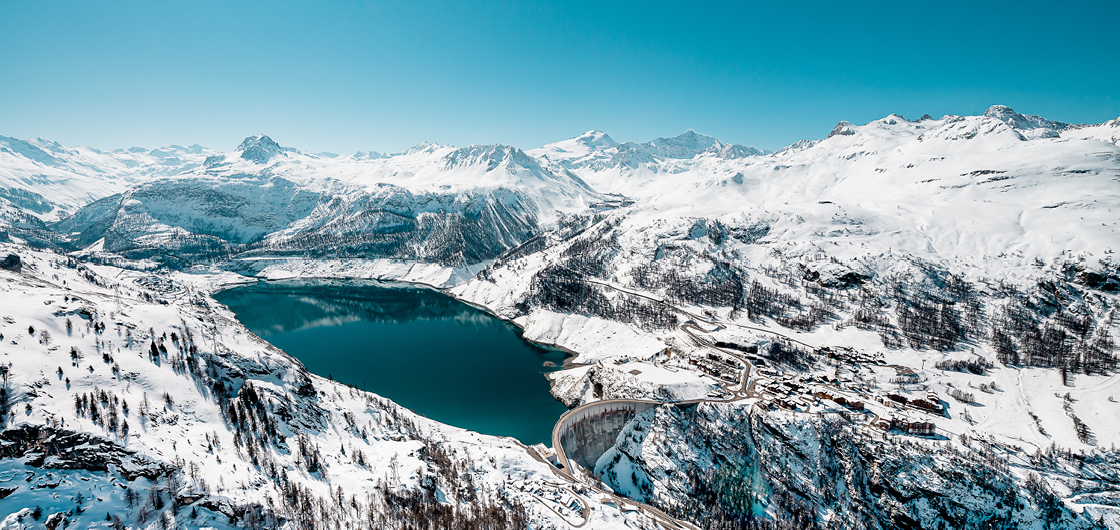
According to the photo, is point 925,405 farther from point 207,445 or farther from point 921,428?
point 207,445

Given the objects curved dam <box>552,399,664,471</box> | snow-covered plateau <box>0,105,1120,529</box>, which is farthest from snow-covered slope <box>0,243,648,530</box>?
curved dam <box>552,399,664,471</box>

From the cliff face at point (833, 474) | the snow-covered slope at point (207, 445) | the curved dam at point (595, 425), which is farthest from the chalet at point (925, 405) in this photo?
the snow-covered slope at point (207, 445)

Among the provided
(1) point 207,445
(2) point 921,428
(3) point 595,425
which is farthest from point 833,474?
(1) point 207,445

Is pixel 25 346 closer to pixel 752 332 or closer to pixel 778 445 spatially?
pixel 778 445

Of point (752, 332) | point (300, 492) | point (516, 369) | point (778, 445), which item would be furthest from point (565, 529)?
point (752, 332)

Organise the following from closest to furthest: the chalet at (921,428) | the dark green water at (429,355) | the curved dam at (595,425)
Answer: the chalet at (921,428) < the curved dam at (595,425) < the dark green water at (429,355)

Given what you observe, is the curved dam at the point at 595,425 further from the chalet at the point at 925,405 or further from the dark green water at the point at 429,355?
the chalet at the point at 925,405
